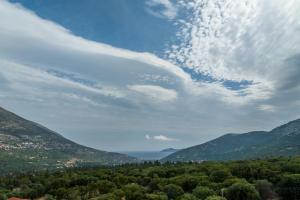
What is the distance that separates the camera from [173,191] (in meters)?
94.9

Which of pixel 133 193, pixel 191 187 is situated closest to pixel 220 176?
pixel 191 187

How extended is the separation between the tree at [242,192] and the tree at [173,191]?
43.8ft

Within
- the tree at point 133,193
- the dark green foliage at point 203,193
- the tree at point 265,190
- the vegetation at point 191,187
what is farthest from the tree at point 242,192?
the tree at point 133,193

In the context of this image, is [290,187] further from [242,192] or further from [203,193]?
[203,193]

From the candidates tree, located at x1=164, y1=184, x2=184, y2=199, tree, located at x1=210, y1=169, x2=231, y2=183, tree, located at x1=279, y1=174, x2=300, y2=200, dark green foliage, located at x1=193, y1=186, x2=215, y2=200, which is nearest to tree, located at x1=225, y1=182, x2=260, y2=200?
dark green foliage, located at x1=193, y1=186, x2=215, y2=200

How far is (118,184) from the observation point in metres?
117

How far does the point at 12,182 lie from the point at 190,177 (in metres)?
85.2

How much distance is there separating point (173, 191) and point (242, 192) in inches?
742

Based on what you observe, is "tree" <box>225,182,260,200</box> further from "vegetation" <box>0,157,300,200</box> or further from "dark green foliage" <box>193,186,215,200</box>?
"dark green foliage" <box>193,186,215,200</box>

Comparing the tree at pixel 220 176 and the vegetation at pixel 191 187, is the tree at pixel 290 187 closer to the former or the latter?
the vegetation at pixel 191 187

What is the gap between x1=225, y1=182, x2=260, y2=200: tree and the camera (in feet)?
279

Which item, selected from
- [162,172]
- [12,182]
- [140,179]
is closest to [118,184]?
[140,179]

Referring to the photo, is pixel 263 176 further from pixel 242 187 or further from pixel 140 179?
pixel 140 179

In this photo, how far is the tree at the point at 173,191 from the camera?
93556 mm
